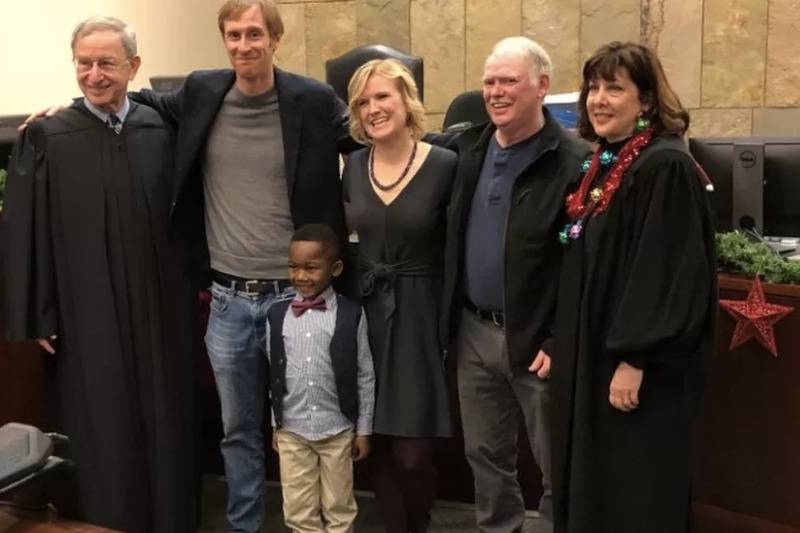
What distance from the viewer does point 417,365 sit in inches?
96.3

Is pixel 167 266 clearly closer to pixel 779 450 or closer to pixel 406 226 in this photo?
pixel 406 226

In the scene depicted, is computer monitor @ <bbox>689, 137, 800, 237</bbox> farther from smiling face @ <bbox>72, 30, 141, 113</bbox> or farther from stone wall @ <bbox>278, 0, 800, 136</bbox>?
stone wall @ <bbox>278, 0, 800, 136</bbox>

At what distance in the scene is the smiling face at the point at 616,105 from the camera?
2.06m

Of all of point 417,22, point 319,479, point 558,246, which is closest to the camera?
point 558,246

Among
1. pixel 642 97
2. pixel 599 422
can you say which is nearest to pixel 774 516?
pixel 599 422

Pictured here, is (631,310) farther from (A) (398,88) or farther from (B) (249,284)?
(B) (249,284)

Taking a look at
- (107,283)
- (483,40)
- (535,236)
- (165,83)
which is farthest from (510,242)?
(483,40)

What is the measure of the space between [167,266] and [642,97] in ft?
4.58

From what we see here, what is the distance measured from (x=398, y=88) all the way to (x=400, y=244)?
16.4 inches

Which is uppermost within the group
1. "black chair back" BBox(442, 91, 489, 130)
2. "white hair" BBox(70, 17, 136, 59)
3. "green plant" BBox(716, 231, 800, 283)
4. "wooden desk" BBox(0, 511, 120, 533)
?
"white hair" BBox(70, 17, 136, 59)

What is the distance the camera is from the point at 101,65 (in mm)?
2443

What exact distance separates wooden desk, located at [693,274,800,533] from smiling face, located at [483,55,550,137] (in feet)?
2.48

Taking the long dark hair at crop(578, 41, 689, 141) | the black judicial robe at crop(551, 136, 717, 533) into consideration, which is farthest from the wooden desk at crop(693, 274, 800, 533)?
the long dark hair at crop(578, 41, 689, 141)

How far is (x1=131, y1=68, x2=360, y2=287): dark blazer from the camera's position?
8.13 ft
